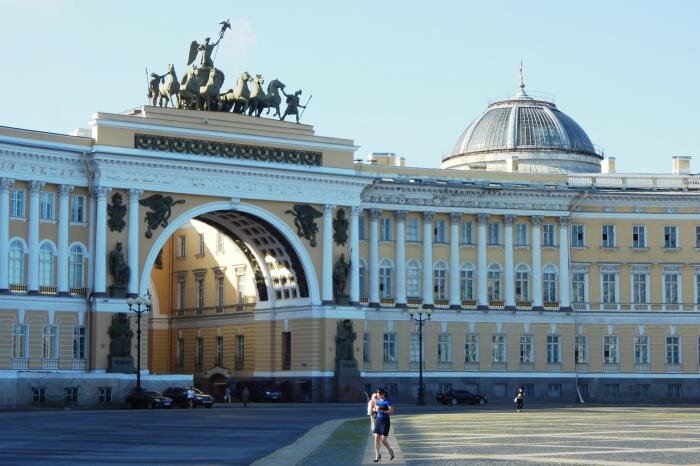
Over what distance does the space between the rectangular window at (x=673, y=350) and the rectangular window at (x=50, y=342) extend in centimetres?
4203

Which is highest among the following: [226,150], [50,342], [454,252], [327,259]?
[226,150]

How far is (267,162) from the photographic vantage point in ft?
280

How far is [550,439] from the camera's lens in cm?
4272

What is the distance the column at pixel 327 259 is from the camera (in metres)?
87.5

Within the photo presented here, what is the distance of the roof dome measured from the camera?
353 feet

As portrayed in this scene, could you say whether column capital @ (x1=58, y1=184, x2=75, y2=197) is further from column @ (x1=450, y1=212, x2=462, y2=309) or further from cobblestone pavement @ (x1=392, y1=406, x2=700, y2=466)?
column @ (x1=450, y1=212, x2=462, y2=309)

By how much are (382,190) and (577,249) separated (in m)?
14.8

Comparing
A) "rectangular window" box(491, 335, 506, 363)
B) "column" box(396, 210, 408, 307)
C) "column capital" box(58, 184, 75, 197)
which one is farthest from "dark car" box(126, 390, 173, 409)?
"rectangular window" box(491, 335, 506, 363)

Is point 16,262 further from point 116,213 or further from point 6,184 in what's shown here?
point 116,213

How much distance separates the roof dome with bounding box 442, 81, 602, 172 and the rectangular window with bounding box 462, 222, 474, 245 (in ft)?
36.9

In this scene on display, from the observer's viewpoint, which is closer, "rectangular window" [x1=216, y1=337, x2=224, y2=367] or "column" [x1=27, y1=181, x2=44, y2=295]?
"column" [x1=27, y1=181, x2=44, y2=295]

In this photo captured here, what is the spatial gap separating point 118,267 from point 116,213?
119 inches

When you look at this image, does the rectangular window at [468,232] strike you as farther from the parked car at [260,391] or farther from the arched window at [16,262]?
the arched window at [16,262]

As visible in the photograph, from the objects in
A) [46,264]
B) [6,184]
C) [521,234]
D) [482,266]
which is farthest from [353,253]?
[6,184]
